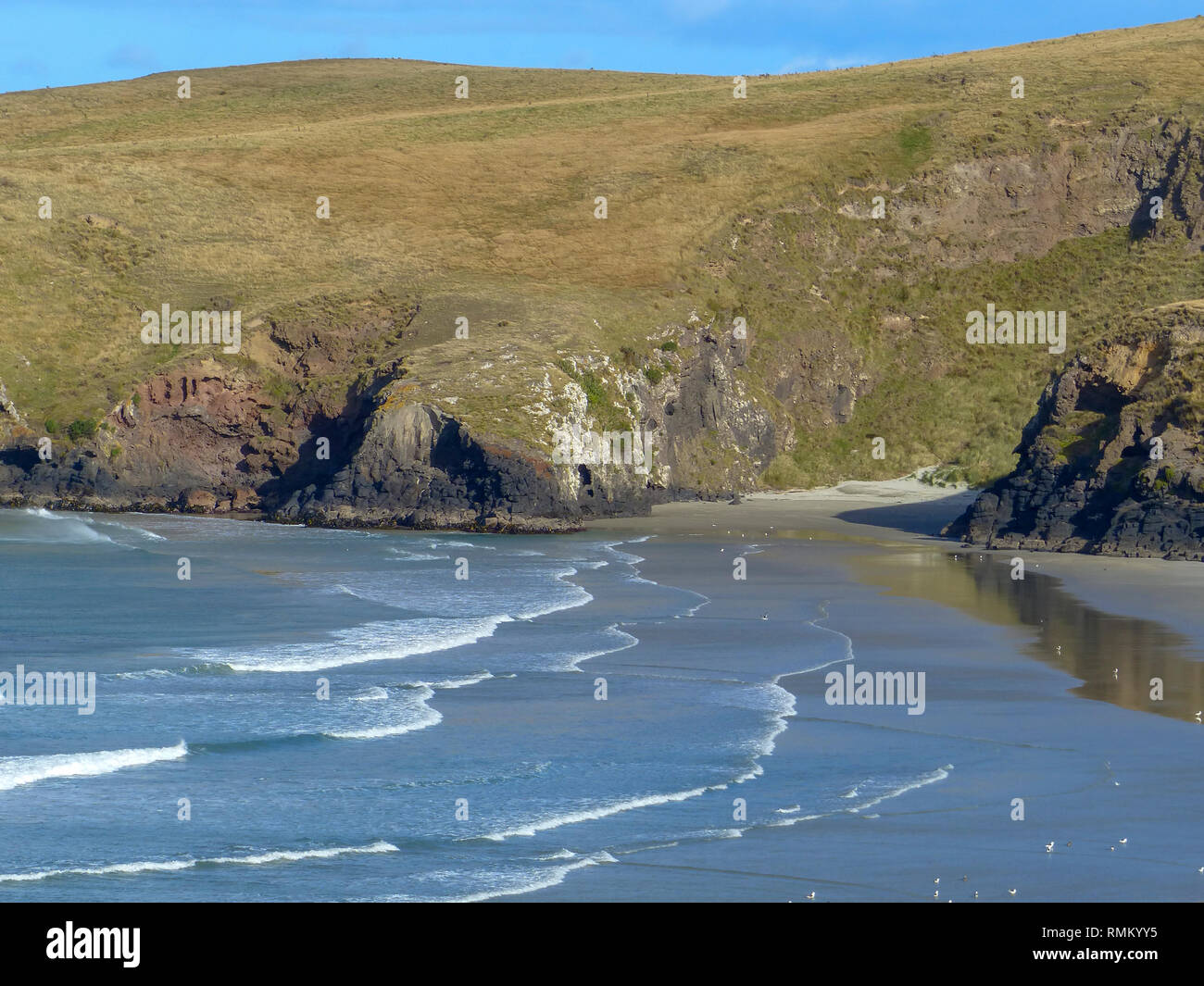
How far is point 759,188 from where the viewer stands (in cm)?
8238

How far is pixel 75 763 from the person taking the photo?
18.8 metres

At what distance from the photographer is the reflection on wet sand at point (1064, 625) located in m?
23.4

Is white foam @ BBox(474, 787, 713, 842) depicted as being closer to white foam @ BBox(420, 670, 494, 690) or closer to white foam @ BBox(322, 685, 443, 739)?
white foam @ BBox(322, 685, 443, 739)

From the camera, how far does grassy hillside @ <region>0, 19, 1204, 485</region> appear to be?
66938 millimetres

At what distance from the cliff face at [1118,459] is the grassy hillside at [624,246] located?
14.4 meters

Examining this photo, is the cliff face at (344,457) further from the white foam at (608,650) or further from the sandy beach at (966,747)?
the white foam at (608,650)

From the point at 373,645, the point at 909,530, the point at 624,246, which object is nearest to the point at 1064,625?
the point at 373,645

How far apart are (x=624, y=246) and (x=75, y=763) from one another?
5949cm

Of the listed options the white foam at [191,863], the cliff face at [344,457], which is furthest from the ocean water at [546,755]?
the cliff face at [344,457]

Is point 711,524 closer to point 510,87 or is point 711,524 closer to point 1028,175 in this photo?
point 1028,175

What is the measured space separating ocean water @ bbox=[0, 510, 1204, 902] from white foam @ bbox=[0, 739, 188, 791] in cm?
6
